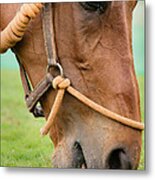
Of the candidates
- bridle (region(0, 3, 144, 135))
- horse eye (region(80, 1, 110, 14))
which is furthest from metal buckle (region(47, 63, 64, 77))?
horse eye (region(80, 1, 110, 14))

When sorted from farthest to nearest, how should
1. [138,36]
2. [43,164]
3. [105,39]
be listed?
[43,164], [138,36], [105,39]

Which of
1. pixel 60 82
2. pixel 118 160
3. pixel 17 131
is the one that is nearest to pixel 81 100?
pixel 60 82

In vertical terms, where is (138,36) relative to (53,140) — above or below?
above

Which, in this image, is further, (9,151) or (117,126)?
(9,151)

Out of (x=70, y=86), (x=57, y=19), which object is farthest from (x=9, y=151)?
(x=57, y=19)

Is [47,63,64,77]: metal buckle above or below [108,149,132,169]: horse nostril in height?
above

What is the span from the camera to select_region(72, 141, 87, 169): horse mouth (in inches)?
46.1

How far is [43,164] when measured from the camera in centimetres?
134

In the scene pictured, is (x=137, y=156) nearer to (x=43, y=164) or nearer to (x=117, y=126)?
(x=117, y=126)

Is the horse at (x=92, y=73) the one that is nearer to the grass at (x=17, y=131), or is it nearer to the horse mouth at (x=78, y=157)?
the horse mouth at (x=78, y=157)

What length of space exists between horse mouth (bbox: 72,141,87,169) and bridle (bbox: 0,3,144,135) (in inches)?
3.4

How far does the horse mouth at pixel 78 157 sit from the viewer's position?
46.1 inches

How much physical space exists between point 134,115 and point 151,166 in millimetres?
200

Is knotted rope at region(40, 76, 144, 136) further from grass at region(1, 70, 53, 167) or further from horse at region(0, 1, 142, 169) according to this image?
grass at region(1, 70, 53, 167)
